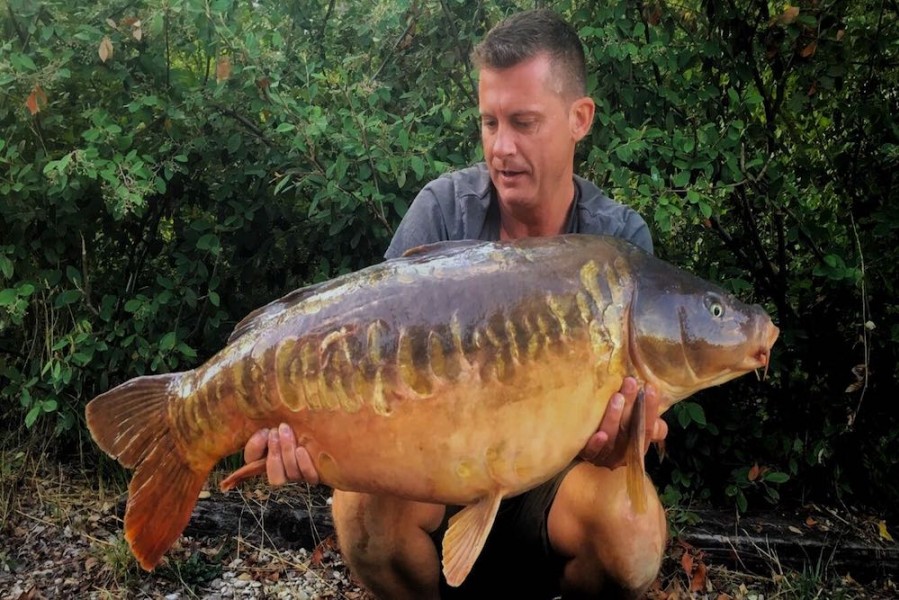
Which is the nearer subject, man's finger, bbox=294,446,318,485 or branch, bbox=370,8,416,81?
man's finger, bbox=294,446,318,485

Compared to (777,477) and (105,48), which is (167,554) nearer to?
(105,48)

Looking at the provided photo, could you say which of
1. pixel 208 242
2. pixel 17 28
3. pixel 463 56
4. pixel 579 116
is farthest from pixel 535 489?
pixel 17 28

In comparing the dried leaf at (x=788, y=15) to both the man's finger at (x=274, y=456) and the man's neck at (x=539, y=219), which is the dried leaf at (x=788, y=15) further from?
the man's finger at (x=274, y=456)

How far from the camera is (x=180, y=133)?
2184 mm

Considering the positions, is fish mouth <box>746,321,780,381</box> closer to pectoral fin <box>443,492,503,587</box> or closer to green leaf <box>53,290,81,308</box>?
pectoral fin <box>443,492,503,587</box>

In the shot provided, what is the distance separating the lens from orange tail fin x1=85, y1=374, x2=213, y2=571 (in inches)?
51.6

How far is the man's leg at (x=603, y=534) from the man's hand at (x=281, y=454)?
57 cm

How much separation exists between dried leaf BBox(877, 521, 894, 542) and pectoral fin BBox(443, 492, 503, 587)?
1.60 metres

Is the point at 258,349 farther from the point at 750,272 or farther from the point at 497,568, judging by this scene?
the point at 750,272

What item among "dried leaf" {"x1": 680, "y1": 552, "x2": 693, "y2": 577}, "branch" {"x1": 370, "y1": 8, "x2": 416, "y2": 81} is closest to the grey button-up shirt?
"branch" {"x1": 370, "y1": 8, "x2": 416, "y2": 81}

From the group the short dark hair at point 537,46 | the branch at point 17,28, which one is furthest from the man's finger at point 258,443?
the branch at point 17,28

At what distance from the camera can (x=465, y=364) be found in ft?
3.86

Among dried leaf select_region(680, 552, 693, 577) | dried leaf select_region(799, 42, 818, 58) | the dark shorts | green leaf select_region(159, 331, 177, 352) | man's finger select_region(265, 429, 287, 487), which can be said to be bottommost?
dried leaf select_region(680, 552, 693, 577)

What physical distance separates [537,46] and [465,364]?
783 mm
